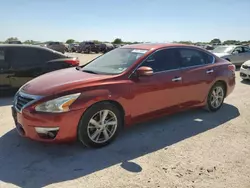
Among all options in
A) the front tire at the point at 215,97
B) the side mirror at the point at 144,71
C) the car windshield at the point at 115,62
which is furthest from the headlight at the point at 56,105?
the front tire at the point at 215,97

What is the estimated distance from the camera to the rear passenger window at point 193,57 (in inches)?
207

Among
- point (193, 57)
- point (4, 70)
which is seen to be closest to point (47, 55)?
point (4, 70)

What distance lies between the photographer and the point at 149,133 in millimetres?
4645

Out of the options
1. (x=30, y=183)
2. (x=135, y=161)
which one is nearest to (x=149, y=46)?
(x=135, y=161)

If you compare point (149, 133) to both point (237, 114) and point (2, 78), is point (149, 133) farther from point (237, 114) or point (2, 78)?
point (2, 78)

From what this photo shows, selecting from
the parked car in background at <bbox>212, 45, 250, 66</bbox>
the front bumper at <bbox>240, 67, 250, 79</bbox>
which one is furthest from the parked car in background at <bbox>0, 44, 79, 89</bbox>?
the parked car in background at <bbox>212, 45, 250, 66</bbox>

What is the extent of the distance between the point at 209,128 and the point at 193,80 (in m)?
0.95

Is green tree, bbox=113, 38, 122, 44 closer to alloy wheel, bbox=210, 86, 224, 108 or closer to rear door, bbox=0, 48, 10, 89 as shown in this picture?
rear door, bbox=0, 48, 10, 89

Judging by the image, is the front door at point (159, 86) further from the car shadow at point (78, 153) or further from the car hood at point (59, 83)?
the car hood at point (59, 83)

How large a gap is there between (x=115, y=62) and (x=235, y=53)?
11600 millimetres

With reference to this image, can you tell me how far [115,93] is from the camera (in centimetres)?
403

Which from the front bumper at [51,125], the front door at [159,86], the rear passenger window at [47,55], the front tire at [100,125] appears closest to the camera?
the front bumper at [51,125]

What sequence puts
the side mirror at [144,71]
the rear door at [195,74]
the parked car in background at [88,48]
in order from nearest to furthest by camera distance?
1. the side mirror at [144,71]
2. the rear door at [195,74]
3. the parked car in background at [88,48]

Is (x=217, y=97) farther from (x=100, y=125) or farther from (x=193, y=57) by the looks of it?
(x=100, y=125)
